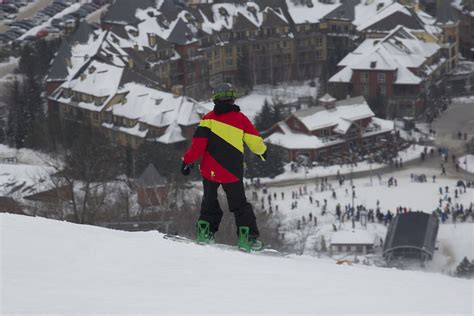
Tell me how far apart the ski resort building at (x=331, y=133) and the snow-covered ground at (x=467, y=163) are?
373cm

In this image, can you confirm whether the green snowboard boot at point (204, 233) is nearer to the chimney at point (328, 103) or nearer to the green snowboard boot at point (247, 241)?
the green snowboard boot at point (247, 241)

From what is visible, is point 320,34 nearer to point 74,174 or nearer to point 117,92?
point 117,92

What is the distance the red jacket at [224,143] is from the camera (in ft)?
32.6

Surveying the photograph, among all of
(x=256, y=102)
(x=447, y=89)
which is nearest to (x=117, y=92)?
(x=256, y=102)

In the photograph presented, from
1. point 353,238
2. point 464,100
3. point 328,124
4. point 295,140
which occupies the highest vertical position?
point 464,100

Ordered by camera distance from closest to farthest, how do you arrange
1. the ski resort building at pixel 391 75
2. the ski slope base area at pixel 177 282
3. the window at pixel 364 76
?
the ski slope base area at pixel 177 282
the ski resort building at pixel 391 75
the window at pixel 364 76

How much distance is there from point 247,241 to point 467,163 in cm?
3272

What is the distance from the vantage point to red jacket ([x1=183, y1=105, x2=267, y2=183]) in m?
9.95

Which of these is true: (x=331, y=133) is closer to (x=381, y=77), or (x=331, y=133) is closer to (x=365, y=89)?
(x=381, y=77)

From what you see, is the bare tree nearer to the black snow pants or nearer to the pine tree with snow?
the pine tree with snow

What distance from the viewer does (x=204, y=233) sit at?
1015 cm

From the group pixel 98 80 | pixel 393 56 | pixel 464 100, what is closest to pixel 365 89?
pixel 393 56

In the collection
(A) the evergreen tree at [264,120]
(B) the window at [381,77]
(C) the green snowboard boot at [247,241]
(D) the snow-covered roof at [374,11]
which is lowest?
(C) the green snowboard boot at [247,241]

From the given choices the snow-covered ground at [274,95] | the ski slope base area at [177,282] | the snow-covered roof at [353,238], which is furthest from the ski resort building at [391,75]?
the ski slope base area at [177,282]
